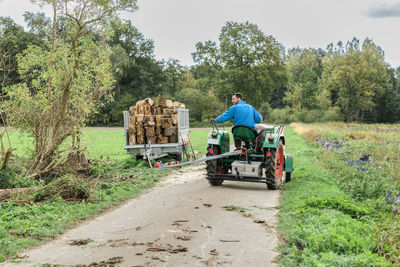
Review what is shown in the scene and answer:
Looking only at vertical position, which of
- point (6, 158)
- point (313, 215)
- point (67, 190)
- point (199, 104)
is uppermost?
point (199, 104)

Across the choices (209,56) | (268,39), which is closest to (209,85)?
(209,56)

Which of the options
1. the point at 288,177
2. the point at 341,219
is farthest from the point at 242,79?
the point at 341,219

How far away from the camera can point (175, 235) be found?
589 centimetres

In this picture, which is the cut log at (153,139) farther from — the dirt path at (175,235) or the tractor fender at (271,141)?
the tractor fender at (271,141)

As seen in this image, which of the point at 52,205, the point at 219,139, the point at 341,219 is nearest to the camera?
the point at 341,219

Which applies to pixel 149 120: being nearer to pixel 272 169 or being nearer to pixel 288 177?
pixel 288 177

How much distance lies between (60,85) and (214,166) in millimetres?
4210

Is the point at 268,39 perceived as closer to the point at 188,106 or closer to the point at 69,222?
the point at 188,106

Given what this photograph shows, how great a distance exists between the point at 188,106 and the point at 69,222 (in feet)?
181

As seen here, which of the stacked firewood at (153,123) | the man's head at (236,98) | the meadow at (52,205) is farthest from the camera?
the stacked firewood at (153,123)

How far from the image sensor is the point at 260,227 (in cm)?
640

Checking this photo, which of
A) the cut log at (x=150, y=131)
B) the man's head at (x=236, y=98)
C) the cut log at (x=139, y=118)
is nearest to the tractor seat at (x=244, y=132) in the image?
the man's head at (x=236, y=98)

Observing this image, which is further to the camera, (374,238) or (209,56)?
(209,56)

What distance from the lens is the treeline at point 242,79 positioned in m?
42.7
